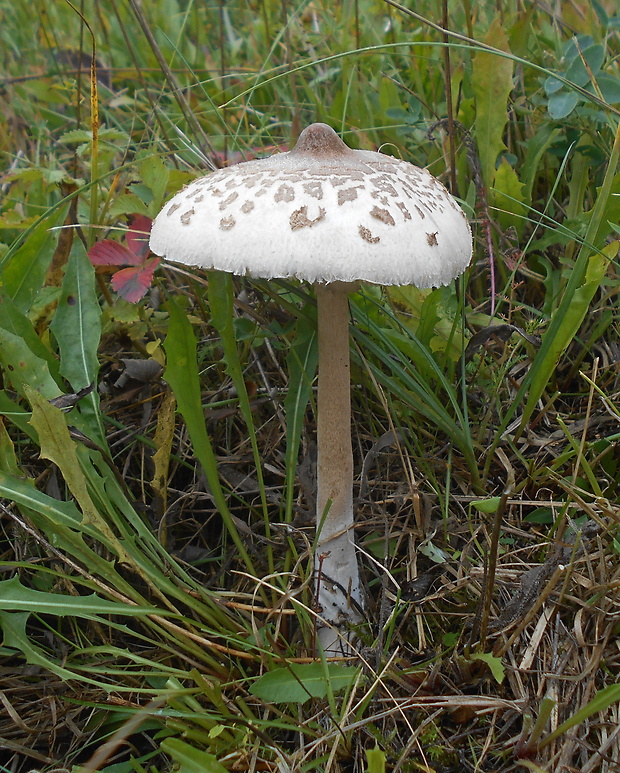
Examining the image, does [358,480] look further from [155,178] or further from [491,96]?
[491,96]

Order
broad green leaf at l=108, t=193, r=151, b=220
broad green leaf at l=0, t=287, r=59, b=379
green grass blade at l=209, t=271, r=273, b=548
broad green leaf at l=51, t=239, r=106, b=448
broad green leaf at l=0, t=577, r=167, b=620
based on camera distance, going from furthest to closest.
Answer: broad green leaf at l=108, t=193, r=151, b=220 → broad green leaf at l=51, t=239, r=106, b=448 → broad green leaf at l=0, t=287, r=59, b=379 → green grass blade at l=209, t=271, r=273, b=548 → broad green leaf at l=0, t=577, r=167, b=620

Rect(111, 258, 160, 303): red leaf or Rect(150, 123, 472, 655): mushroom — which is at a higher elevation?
Rect(150, 123, 472, 655): mushroom

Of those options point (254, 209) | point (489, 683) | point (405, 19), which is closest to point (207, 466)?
point (254, 209)

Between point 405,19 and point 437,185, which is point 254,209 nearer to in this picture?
point 437,185

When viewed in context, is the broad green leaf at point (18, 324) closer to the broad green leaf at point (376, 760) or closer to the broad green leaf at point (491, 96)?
the broad green leaf at point (376, 760)

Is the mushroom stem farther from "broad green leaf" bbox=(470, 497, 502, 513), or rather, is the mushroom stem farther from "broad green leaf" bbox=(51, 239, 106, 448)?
"broad green leaf" bbox=(51, 239, 106, 448)

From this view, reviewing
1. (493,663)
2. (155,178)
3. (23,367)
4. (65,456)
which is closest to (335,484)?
(493,663)

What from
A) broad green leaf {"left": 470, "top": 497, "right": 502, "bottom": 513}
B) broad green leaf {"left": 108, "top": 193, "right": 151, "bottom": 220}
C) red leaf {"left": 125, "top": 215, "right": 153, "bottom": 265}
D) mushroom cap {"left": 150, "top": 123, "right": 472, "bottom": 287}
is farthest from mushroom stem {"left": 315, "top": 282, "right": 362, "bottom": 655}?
broad green leaf {"left": 108, "top": 193, "right": 151, "bottom": 220}
